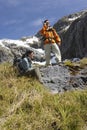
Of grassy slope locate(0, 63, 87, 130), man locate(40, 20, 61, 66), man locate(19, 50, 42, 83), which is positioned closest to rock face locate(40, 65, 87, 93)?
man locate(19, 50, 42, 83)

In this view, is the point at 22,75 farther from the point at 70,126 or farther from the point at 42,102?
the point at 70,126

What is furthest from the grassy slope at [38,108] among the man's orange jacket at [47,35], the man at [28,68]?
the man's orange jacket at [47,35]

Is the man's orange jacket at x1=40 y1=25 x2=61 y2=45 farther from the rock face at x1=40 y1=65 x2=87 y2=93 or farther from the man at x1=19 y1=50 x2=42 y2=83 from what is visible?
the man at x1=19 y1=50 x2=42 y2=83

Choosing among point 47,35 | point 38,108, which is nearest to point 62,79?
point 38,108

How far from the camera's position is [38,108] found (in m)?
11.2

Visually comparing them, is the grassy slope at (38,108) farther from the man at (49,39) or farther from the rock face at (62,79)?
the man at (49,39)

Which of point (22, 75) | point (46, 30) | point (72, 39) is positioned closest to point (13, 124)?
point (22, 75)

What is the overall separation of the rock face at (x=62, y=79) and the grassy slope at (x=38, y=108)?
1009mm

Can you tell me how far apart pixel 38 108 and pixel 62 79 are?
381 cm

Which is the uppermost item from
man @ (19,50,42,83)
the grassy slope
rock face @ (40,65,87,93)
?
man @ (19,50,42,83)

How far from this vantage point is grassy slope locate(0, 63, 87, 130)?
10.4m

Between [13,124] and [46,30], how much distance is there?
8725 mm

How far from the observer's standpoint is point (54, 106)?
37.4ft

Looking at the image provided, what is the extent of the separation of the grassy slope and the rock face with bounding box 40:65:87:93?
101 cm
